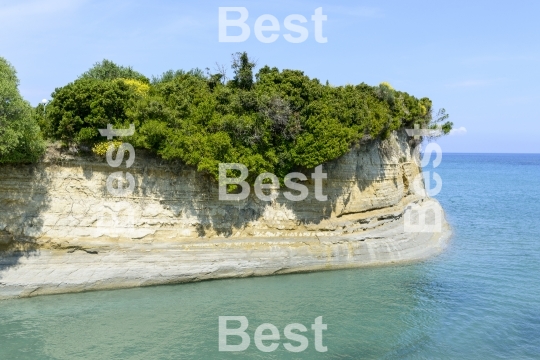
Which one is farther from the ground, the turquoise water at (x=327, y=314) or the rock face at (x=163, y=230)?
the rock face at (x=163, y=230)

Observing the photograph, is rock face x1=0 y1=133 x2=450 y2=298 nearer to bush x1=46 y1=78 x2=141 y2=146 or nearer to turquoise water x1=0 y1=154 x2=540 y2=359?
turquoise water x1=0 y1=154 x2=540 y2=359

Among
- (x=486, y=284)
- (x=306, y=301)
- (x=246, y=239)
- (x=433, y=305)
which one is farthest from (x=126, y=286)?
(x=486, y=284)

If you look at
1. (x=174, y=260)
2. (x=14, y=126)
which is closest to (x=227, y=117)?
(x=174, y=260)

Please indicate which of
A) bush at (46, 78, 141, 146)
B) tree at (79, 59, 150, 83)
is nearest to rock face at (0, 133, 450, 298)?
bush at (46, 78, 141, 146)

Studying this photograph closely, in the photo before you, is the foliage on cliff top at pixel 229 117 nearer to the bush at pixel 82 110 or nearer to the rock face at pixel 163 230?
the bush at pixel 82 110

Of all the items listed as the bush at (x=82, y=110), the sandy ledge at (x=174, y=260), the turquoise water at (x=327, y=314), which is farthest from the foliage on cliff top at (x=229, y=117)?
the turquoise water at (x=327, y=314)

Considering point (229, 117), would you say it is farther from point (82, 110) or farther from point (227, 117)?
point (82, 110)
